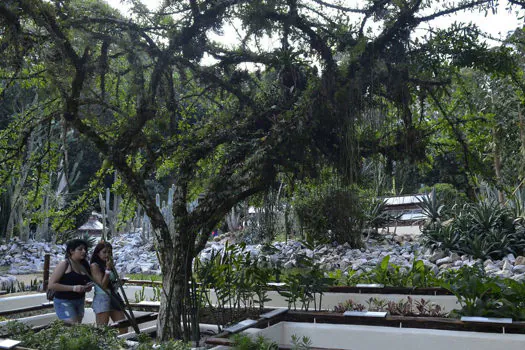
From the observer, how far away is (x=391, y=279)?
6066 millimetres

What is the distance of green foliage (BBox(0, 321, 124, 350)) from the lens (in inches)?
137

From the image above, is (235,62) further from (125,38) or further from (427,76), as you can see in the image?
(427,76)

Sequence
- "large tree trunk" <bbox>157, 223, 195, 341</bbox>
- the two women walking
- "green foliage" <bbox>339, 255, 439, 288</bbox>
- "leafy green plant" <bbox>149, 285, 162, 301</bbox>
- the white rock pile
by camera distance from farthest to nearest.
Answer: the white rock pile, "leafy green plant" <bbox>149, 285, 162, 301</bbox>, "green foliage" <bbox>339, 255, 439, 288</bbox>, the two women walking, "large tree trunk" <bbox>157, 223, 195, 341</bbox>

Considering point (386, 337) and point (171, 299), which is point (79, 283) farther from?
point (386, 337)

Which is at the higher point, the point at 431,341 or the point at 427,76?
the point at 427,76

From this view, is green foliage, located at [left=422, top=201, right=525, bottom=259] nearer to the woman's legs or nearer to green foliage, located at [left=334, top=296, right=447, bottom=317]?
green foliage, located at [left=334, top=296, right=447, bottom=317]

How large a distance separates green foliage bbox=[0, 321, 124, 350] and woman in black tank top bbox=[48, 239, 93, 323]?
0.85 metres

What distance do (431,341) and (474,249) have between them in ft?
16.8

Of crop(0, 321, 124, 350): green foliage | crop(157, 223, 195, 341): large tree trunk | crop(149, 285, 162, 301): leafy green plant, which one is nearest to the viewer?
crop(0, 321, 124, 350): green foliage

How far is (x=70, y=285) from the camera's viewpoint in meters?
5.15

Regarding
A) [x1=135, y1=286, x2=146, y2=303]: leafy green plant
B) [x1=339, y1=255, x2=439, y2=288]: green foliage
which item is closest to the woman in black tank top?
[x1=135, y1=286, x2=146, y2=303]: leafy green plant

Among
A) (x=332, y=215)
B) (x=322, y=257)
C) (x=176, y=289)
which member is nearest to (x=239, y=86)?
(x=176, y=289)

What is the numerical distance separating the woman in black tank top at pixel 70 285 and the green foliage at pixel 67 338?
2.78 feet

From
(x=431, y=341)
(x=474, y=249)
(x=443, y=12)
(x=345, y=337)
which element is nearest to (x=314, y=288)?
(x=345, y=337)
